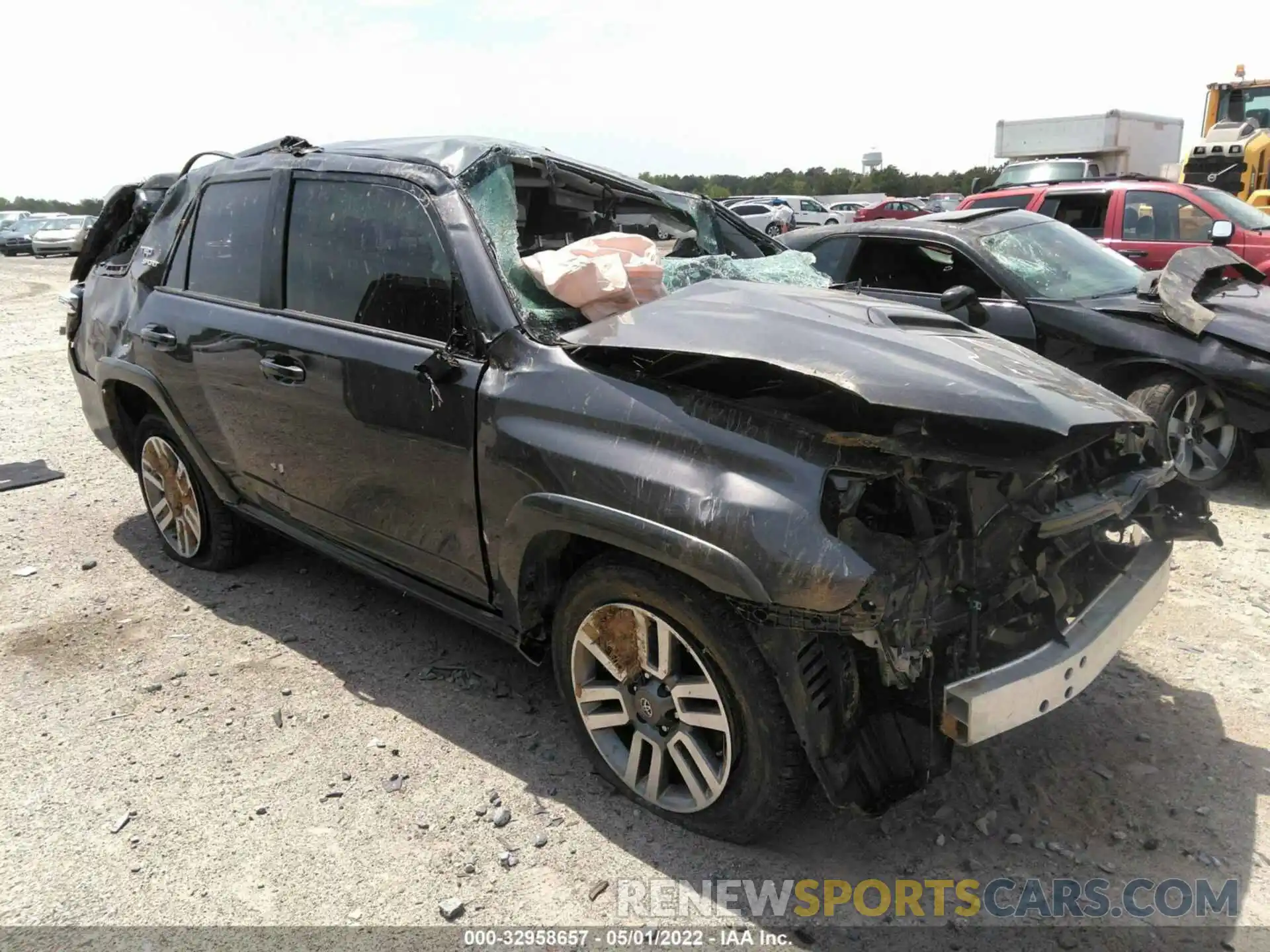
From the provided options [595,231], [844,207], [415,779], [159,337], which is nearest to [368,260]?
[595,231]

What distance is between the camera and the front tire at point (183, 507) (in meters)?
4.34

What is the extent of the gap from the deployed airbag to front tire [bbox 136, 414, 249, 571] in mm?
2275

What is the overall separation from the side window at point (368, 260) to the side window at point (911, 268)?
153 inches

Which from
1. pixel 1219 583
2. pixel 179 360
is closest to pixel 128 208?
pixel 179 360

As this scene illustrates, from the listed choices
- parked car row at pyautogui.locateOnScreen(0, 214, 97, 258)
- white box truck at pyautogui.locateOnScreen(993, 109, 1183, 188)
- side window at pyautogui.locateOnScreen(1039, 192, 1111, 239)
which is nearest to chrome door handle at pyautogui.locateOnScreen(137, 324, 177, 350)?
side window at pyautogui.locateOnScreen(1039, 192, 1111, 239)

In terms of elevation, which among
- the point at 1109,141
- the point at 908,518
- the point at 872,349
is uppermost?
the point at 1109,141

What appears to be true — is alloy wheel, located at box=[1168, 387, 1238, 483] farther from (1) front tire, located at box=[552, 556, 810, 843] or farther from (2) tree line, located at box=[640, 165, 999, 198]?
(2) tree line, located at box=[640, 165, 999, 198]

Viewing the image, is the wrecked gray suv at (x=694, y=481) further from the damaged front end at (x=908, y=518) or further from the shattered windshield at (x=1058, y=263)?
the shattered windshield at (x=1058, y=263)

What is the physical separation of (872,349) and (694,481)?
2.06 ft

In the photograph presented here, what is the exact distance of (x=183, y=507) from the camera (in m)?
4.48

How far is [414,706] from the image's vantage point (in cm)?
335

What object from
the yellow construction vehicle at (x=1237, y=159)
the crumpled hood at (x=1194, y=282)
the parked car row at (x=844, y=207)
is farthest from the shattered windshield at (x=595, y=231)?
the parked car row at (x=844, y=207)

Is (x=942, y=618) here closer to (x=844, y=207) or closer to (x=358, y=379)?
(x=358, y=379)

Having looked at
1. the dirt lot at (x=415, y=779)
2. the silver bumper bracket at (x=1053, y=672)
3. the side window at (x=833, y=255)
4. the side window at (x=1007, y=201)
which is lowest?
the dirt lot at (x=415, y=779)
